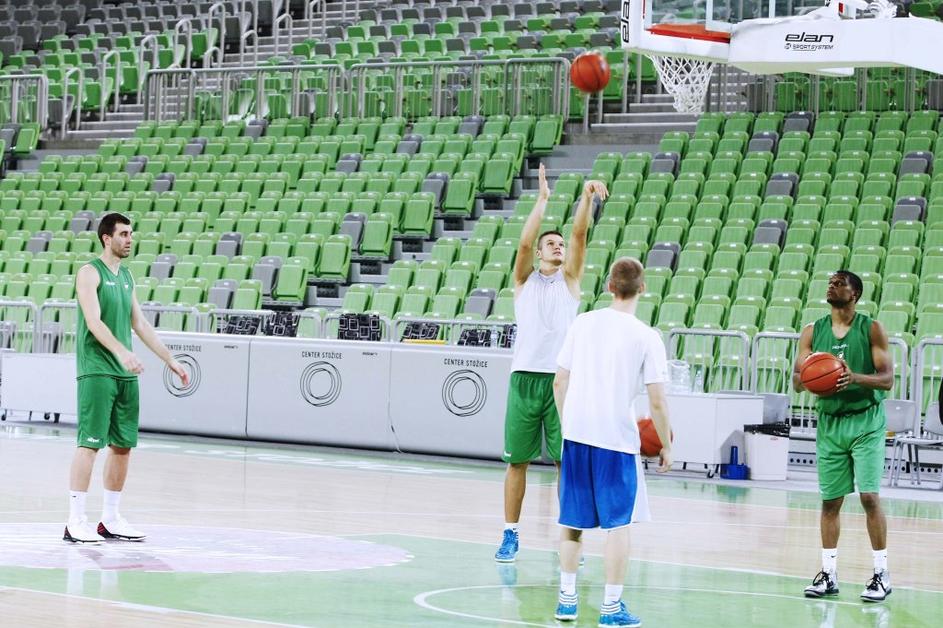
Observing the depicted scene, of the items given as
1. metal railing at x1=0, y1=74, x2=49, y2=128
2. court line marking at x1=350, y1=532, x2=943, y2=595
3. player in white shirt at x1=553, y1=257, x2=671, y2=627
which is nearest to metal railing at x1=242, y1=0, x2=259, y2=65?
metal railing at x1=0, y1=74, x2=49, y2=128

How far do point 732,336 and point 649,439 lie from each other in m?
8.66

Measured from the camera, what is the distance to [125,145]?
1108 inches

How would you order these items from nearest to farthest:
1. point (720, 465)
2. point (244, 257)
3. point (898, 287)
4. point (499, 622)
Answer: point (499, 622) < point (720, 465) < point (898, 287) < point (244, 257)

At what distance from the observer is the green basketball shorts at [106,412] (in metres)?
8.95

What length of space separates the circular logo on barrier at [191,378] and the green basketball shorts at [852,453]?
10.2 m

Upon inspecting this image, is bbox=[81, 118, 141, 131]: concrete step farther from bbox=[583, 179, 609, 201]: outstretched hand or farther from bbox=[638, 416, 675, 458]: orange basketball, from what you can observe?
bbox=[638, 416, 675, 458]: orange basketball

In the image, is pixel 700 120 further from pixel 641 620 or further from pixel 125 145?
pixel 641 620

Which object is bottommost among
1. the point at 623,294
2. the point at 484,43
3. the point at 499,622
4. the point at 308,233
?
the point at 499,622

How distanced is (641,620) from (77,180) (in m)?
21.6

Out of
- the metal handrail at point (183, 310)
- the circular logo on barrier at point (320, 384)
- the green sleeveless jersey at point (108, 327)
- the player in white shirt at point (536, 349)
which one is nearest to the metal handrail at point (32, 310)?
the metal handrail at point (183, 310)

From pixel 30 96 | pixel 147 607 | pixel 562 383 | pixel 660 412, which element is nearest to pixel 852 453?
pixel 660 412

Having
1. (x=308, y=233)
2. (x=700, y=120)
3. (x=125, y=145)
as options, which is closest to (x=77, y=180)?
(x=125, y=145)

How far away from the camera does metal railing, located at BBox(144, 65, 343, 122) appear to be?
27.9m

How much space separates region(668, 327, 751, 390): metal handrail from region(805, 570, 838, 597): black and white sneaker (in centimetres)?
764
